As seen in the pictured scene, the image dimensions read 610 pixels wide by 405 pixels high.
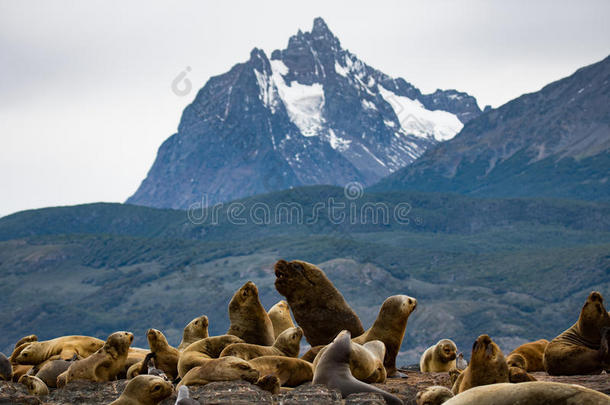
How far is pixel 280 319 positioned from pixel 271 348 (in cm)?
400

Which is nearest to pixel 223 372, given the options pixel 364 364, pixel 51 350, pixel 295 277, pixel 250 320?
pixel 364 364

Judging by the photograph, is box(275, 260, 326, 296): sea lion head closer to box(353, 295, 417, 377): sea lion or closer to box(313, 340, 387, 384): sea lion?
box(353, 295, 417, 377): sea lion

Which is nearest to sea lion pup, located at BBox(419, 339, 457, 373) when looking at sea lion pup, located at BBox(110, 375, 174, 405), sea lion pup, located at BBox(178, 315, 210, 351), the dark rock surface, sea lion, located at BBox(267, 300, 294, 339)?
the dark rock surface

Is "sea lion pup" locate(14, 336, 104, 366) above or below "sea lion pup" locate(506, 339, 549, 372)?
above

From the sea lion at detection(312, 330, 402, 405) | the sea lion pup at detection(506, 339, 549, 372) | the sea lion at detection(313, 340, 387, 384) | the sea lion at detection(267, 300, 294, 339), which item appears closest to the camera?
the sea lion at detection(312, 330, 402, 405)

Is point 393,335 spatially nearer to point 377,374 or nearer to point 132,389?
point 377,374

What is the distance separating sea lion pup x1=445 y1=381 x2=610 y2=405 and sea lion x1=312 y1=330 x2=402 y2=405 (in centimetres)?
353

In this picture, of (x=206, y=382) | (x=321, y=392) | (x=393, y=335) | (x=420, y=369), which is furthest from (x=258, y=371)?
(x=420, y=369)

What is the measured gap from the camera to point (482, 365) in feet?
37.4

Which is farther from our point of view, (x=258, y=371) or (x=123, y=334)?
(x=123, y=334)

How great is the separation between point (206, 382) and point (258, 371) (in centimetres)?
75

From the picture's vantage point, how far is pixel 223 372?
11812 millimetres

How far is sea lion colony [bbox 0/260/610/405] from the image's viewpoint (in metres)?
11.1

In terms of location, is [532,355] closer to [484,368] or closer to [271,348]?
[484,368]
